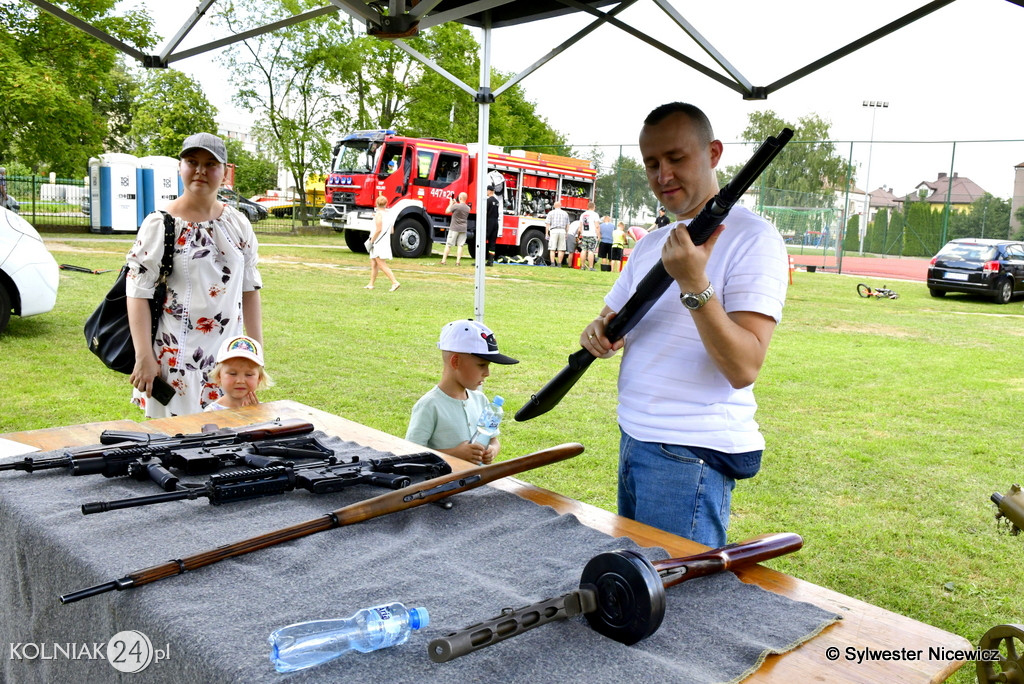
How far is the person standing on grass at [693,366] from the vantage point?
6.34 feet

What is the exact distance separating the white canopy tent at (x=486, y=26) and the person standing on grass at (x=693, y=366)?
145cm

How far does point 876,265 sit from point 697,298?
96.5 ft

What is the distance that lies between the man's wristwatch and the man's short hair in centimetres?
48

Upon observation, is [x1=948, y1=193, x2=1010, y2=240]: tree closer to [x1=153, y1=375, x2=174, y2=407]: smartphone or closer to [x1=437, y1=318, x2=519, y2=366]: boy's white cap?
[x1=437, y1=318, x2=519, y2=366]: boy's white cap

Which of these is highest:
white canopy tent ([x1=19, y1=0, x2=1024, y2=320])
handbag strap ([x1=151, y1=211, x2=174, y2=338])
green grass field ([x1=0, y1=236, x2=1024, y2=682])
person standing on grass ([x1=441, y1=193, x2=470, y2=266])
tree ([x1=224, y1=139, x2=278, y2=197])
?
tree ([x1=224, y1=139, x2=278, y2=197])

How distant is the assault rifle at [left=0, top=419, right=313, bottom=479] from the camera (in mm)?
2043

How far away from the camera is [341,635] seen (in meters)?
1.27

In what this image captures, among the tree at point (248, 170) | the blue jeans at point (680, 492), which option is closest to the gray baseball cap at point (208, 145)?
the blue jeans at point (680, 492)

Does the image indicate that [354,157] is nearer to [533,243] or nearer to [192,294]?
[533,243]

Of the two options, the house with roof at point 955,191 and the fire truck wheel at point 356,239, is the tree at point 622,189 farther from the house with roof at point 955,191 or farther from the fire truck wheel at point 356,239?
the fire truck wheel at point 356,239

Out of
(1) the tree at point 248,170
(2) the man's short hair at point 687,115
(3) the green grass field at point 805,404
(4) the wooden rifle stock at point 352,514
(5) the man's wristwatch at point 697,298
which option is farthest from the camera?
(1) the tree at point 248,170

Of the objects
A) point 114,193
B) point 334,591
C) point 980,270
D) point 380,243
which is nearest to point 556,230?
point 380,243

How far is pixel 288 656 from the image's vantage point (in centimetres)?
122

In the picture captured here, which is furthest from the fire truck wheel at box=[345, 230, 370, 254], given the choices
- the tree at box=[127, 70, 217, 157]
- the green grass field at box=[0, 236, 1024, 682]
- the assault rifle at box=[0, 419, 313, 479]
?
the assault rifle at box=[0, 419, 313, 479]
